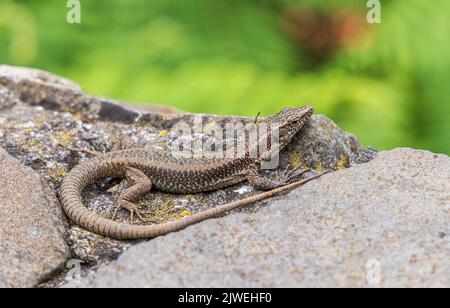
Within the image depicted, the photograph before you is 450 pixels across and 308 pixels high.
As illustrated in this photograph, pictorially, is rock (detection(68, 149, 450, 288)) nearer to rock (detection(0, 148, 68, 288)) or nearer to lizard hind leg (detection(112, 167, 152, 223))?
rock (detection(0, 148, 68, 288))

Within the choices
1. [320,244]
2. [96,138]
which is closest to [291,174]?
[320,244]

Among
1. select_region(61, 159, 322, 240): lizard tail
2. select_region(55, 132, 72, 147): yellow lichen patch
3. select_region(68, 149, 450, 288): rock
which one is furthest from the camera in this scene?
select_region(55, 132, 72, 147): yellow lichen patch

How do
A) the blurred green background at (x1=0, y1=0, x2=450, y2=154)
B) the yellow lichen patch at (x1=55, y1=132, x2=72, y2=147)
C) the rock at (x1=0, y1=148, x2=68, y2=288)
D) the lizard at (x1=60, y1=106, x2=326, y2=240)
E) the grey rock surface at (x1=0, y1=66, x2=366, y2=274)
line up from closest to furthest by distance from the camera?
the rock at (x1=0, y1=148, x2=68, y2=288)
the lizard at (x1=60, y1=106, x2=326, y2=240)
the grey rock surface at (x1=0, y1=66, x2=366, y2=274)
the yellow lichen patch at (x1=55, y1=132, x2=72, y2=147)
the blurred green background at (x1=0, y1=0, x2=450, y2=154)

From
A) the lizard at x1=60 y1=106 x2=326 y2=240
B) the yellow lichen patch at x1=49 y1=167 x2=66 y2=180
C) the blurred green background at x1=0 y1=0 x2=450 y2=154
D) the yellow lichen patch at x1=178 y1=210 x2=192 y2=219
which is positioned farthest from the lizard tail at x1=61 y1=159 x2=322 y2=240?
the blurred green background at x1=0 y1=0 x2=450 y2=154

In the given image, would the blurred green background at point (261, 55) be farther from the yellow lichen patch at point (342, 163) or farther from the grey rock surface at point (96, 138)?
the yellow lichen patch at point (342, 163)
